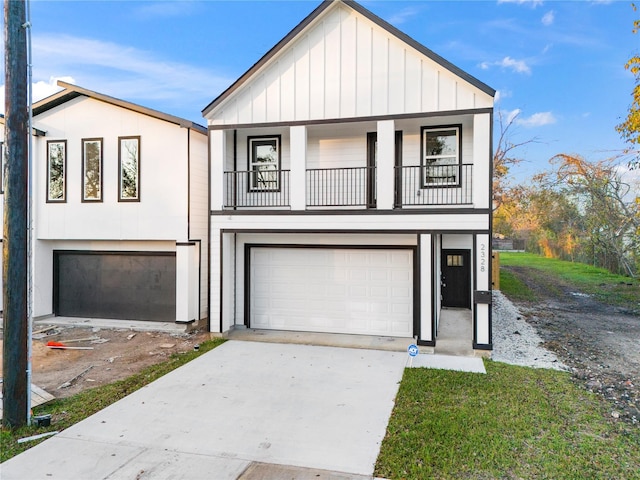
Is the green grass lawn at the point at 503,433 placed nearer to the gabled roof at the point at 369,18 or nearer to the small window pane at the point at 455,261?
the small window pane at the point at 455,261

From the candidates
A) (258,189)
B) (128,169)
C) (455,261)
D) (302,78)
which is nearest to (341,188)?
(258,189)

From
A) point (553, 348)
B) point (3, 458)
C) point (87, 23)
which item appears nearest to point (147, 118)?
point (87, 23)

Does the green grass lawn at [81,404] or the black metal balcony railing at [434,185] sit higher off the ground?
the black metal balcony railing at [434,185]

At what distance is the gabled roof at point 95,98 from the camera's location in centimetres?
996

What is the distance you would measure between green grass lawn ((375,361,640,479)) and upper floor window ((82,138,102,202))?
366 inches

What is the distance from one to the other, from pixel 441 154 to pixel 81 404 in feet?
27.6

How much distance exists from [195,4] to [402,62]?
8.12 metres

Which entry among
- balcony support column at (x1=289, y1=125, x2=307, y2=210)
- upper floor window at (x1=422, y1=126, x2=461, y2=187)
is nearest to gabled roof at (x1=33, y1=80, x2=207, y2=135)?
balcony support column at (x1=289, y1=125, x2=307, y2=210)

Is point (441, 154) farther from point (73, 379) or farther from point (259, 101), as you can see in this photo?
point (73, 379)

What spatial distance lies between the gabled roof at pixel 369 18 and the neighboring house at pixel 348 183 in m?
0.03

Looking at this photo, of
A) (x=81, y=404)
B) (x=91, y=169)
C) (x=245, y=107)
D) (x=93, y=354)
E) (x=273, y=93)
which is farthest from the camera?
(x=91, y=169)

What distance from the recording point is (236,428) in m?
4.93

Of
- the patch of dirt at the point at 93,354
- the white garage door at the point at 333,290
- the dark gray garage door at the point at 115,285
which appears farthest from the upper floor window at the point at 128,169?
the white garage door at the point at 333,290

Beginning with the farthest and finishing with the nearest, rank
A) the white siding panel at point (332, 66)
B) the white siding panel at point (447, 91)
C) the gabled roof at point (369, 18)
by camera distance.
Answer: the white siding panel at point (332, 66) → the white siding panel at point (447, 91) → the gabled roof at point (369, 18)
